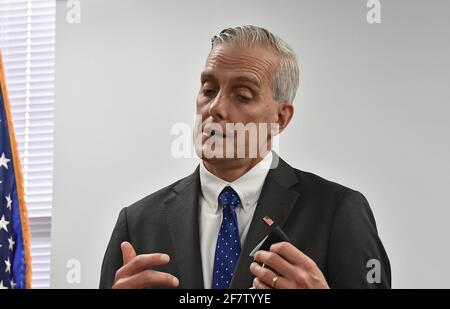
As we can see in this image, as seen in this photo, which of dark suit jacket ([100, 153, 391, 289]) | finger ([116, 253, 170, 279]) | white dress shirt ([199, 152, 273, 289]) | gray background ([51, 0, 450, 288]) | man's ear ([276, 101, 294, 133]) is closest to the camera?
finger ([116, 253, 170, 279])

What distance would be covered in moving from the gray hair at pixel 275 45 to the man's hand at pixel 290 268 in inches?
24.1

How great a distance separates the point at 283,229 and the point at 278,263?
37cm

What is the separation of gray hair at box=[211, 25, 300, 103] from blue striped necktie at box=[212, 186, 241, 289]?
322mm

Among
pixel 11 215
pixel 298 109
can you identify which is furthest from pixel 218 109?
pixel 11 215

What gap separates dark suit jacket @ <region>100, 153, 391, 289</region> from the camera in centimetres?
179

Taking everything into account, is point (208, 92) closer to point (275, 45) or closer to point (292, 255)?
point (275, 45)

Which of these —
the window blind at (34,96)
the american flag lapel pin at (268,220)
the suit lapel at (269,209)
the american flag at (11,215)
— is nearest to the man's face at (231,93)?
the suit lapel at (269,209)

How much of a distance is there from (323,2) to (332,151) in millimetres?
609

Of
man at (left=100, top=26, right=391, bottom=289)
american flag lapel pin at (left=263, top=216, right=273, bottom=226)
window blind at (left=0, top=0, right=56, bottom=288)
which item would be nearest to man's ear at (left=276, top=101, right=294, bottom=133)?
man at (left=100, top=26, right=391, bottom=289)

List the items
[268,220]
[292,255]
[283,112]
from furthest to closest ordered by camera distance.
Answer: [283,112] < [268,220] < [292,255]

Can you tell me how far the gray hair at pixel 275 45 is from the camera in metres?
1.99

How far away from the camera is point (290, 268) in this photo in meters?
1.53

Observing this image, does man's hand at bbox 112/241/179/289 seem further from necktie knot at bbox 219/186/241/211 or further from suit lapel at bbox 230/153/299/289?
necktie knot at bbox 219/186/241/211
